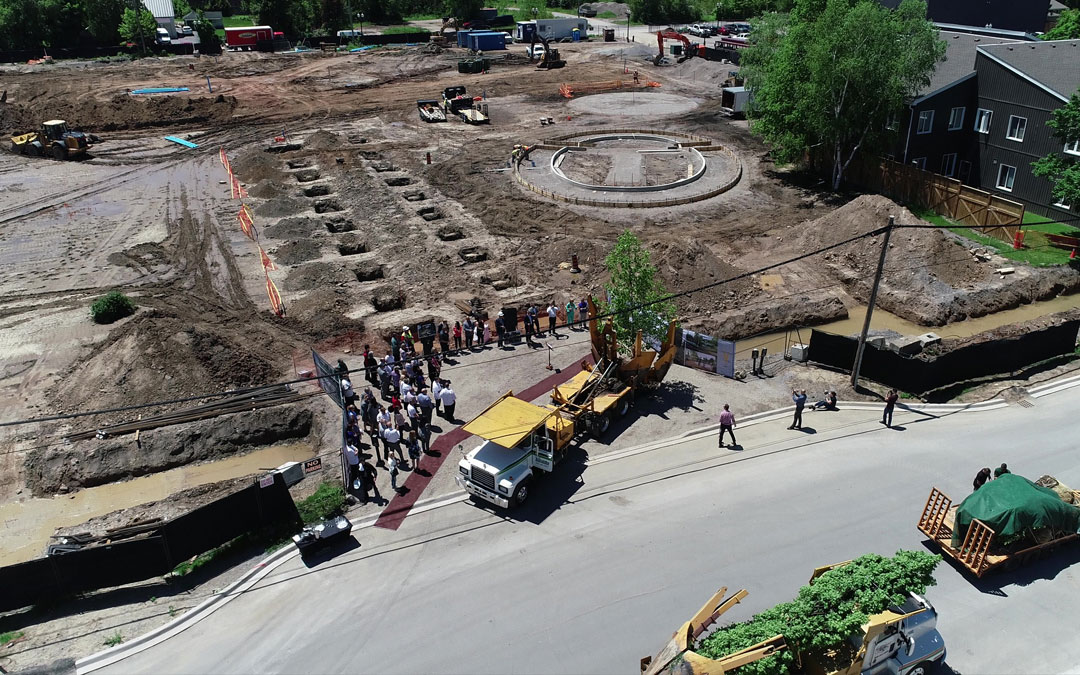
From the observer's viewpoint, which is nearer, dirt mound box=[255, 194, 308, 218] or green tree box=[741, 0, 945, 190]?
green tree box=[741, 0, 945, 190]

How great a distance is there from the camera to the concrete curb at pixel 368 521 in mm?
15000

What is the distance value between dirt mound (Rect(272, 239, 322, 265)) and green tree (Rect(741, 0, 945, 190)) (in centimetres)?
2893

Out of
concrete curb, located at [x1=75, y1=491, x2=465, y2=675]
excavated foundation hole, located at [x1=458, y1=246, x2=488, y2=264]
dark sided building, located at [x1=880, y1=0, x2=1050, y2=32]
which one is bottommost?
concrete curb, located at [x1=75, y1=491, x2=465, y2=675]

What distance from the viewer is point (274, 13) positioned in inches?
3681

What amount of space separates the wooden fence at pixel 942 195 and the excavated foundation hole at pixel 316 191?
3355cm

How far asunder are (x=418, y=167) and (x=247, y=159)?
39.9 feet

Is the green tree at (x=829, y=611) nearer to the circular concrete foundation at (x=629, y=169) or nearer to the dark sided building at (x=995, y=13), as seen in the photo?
the circular concrete foundation at (x=629, y=169)

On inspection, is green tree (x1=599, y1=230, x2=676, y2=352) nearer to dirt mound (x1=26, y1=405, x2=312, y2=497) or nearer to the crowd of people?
the crowd of people

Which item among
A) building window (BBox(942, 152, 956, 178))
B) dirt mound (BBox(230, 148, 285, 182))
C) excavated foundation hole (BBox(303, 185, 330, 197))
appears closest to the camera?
building window (BBox(942, 152, 956, 178))

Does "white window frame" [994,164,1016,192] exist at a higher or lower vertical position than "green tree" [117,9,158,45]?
lower

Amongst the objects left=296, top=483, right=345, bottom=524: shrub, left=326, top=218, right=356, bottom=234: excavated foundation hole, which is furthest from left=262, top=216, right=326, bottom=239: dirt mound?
left=296, top=483, right=345, bottom=524: shrub

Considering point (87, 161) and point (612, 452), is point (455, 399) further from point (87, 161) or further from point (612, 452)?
point (87, 161)

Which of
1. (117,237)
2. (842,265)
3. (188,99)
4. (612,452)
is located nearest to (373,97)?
(188,99)

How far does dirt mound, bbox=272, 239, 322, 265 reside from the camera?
35250 millimetres
